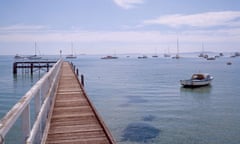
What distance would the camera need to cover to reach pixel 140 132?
54.0 feet

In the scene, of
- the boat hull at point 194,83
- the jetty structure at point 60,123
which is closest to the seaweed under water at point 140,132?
the jetty structure at point 60,123

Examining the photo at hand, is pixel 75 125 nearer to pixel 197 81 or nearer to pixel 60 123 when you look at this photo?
pixel 60 123

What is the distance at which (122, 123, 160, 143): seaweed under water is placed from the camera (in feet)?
49.8

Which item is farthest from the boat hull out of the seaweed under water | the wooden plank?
the wooden plank

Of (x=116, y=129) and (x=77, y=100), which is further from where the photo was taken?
(x=116, y=129)

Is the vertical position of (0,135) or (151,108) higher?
(0,135)

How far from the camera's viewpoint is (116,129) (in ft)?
56.6

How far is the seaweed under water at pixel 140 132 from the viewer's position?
15.2 m

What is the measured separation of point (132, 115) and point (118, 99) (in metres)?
8.04

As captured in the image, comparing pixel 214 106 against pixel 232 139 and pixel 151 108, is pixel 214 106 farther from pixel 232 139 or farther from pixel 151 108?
pixel 232 139

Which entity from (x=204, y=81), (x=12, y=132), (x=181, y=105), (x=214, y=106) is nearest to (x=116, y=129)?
(x=12, y=132)

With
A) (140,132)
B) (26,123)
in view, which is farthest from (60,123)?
(140,132)

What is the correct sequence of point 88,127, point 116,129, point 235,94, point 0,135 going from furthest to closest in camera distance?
1. point 235,94
2. point 116,129
3. point 88,127
4. point 0,135

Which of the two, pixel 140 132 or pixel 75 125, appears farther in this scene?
pixel 140 132
